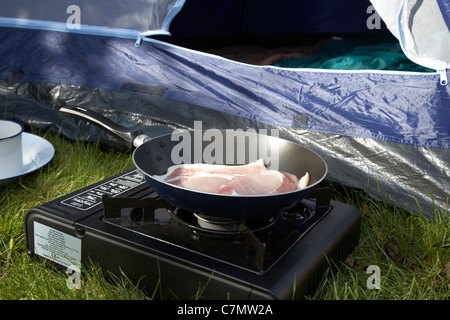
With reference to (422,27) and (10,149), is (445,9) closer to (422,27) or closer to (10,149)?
(422,27)

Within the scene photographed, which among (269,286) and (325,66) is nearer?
(269,286)

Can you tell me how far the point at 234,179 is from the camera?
96cm

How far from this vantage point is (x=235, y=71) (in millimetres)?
1575

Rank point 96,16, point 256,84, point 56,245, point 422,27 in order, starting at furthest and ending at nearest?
1. point 96,16
2. point 256,84
3. point 422,27
4. point 56,245

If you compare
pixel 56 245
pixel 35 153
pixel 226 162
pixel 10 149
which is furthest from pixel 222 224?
pixel 35 153

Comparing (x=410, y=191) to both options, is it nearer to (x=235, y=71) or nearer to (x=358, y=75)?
(x=358, y=75)

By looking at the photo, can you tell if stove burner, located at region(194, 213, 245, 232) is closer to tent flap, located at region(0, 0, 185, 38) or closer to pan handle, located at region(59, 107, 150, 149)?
pan handle, located at region(59, 107, 150, 149)

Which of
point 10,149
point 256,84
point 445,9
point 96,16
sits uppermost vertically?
point 445,9

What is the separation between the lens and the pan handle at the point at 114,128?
1.13m

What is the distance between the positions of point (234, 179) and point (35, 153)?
79cm

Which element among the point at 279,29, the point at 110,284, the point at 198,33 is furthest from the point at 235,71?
the point at 279,29

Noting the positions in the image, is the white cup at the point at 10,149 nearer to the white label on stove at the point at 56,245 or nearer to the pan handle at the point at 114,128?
the pan handle at the point at 114,128

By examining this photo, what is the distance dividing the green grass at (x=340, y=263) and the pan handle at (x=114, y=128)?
0.98 feet
